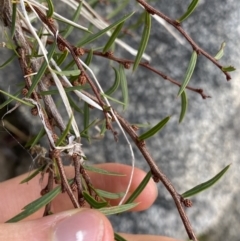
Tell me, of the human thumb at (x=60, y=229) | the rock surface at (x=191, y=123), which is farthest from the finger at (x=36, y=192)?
the human thumb at (x=60, y=229)

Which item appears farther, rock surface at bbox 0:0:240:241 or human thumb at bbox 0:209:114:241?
rock surface at bbox 0:0:240:241

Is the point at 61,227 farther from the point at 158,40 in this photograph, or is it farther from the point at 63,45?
the point at 158,40

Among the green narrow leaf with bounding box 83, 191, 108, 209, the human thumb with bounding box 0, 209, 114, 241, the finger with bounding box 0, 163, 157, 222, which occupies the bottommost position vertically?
the finger with bounding box 0, 163, 157, 222

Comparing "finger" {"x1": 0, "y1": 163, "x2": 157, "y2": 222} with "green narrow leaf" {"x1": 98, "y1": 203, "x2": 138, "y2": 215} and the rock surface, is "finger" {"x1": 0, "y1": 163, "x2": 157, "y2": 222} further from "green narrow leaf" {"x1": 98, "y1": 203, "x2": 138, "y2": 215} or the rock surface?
"green narrow leaf" {"x1": 98, "y1": 203, "x2": 138, "y2": 215}

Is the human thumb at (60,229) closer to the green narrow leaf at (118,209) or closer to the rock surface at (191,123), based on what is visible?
the green narrow leaf at (118,209)

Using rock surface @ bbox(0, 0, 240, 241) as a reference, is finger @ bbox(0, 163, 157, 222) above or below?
below

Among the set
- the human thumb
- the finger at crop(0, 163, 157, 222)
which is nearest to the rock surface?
the finger at crop(0, 163, 157, 222)

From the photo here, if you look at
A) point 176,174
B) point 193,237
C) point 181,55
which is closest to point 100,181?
point 176,174
